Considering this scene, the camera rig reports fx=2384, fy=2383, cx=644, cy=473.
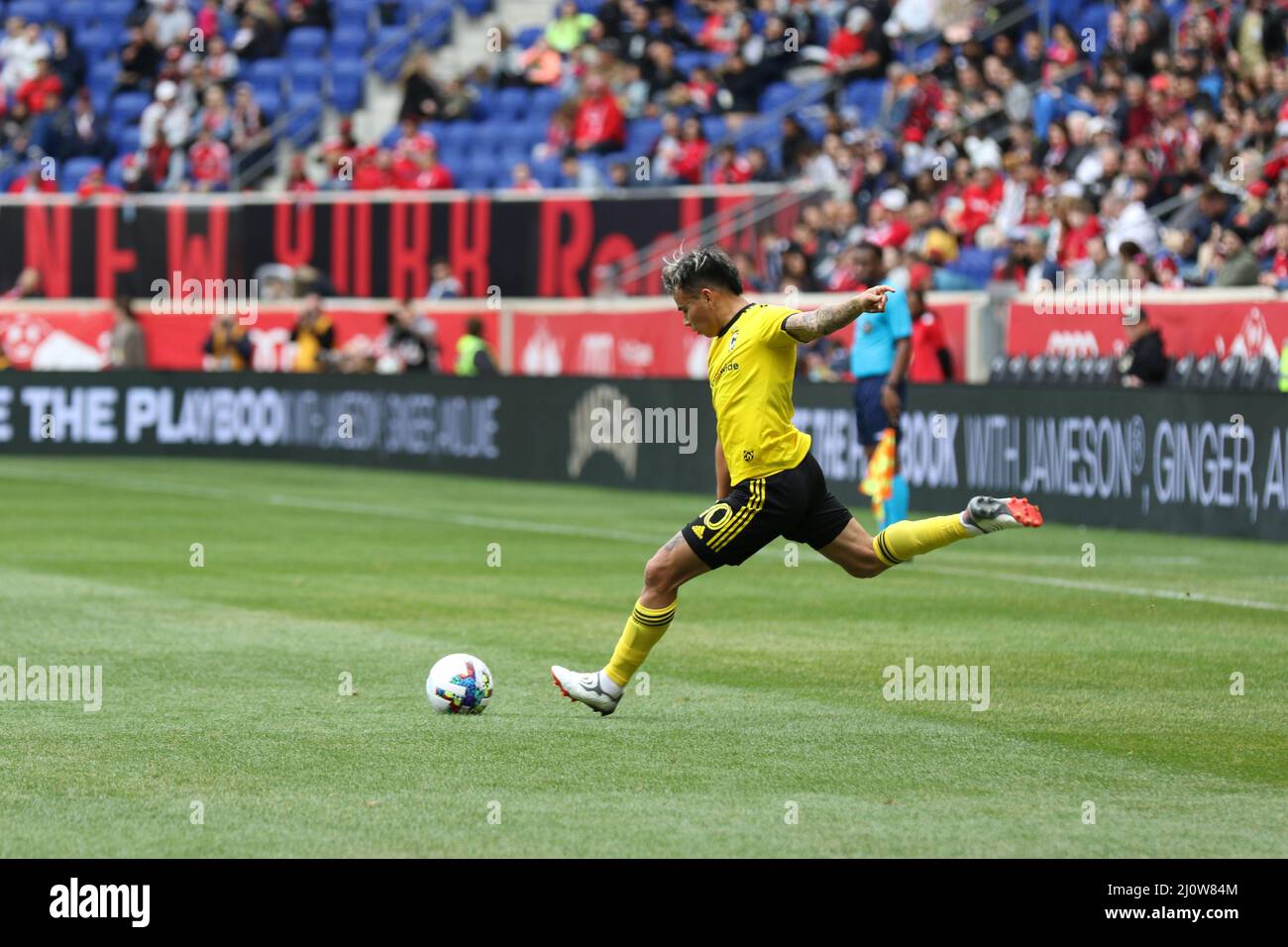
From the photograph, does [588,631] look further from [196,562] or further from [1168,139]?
[1168,139]

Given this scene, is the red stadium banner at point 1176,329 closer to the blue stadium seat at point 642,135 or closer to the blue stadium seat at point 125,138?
the blue stadium seat at point 642,135

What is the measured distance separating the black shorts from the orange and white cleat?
75 cm

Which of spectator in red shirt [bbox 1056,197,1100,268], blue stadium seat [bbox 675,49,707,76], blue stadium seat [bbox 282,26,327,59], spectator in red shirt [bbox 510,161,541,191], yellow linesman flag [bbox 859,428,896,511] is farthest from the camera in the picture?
blue stadium seat [bbox 282,26,327,59]

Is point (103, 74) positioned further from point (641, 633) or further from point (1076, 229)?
point (641, 633)

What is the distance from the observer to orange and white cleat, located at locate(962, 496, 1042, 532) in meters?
10.7

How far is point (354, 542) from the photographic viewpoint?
20438 millimetres

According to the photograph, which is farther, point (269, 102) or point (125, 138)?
point (125, 138)

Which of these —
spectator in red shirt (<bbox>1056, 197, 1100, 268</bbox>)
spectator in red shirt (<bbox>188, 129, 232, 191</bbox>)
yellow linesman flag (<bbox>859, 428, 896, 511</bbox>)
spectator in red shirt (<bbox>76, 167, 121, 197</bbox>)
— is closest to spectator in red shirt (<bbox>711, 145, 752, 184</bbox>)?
spectator in red shirt (<bbox>1056, 197, 1100, 268</bbox>)

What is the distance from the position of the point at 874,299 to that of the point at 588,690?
2403 millimetres

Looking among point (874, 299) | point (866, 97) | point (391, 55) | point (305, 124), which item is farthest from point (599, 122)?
point (874, 299)

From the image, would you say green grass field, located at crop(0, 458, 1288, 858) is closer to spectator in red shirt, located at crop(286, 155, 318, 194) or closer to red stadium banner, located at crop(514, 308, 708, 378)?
red stadium banner, located at crop(514, 308, 708, 378)

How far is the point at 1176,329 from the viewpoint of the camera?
2300 cm

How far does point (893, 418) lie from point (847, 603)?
2722mm

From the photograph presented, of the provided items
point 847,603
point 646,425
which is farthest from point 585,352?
point 847,603
